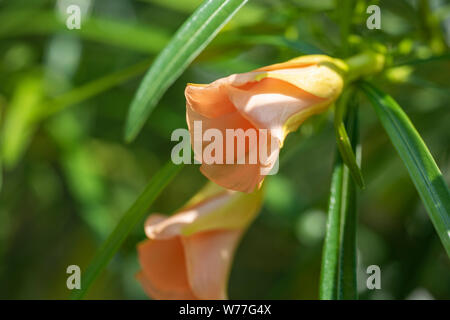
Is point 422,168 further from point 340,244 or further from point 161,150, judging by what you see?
point 161,150

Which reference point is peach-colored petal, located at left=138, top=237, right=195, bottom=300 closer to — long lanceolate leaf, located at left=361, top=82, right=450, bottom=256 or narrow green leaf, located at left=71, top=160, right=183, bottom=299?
narrow green leaf, located at left=71, top=160, right=183, bottom=299

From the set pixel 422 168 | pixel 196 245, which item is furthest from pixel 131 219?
pixel 422 168

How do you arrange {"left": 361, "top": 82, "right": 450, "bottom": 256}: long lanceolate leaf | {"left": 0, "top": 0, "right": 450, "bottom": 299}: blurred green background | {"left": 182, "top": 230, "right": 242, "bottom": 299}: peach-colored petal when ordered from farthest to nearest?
{"left": 0, "top": 0, "right": 450, "bottom": 299}: blurred green background, {"left": 182, "top": 230, "right": 242, "bottom": 299}: peach-colored petal, {"left": 361, "top": 82, "right": 450, "bottom": 256}: long lanceolate leaf

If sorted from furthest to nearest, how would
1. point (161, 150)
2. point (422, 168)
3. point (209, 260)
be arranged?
point (161, 150) → point (209, 260) → point (422, 168)

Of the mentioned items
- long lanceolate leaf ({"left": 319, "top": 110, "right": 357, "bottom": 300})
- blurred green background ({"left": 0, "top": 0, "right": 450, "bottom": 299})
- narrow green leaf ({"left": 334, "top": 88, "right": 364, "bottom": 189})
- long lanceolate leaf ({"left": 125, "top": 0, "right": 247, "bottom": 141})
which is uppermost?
blurred green background ({"left": 0, "top": 0, "right": 450, "bottom": 299})

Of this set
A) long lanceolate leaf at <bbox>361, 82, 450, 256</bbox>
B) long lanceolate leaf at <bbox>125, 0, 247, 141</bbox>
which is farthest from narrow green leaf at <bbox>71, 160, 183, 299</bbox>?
long lanceolate leaf at <bbox>361, 82, 450, 256</bbox>

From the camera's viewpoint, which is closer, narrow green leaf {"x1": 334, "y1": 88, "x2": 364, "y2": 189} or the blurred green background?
narrow green leaf {"x1": 334, "y1": 88, "x2": 364, "y2": 189}
